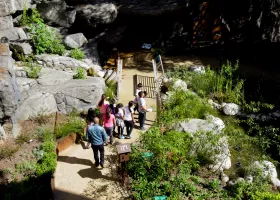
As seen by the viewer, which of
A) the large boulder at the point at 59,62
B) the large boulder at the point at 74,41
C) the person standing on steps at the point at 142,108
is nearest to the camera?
the person standing on steps at the point at 142,108

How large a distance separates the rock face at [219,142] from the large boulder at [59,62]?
16.3 ft

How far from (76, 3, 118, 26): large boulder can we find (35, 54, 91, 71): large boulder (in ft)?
12.7

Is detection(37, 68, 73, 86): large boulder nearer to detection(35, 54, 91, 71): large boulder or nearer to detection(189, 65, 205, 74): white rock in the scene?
detection(35, 54, 91, 71): large boulder

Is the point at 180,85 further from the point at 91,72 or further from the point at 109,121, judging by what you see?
the point at 109,121

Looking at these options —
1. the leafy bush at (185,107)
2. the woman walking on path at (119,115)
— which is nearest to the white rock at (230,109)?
the leafy bush at (185,107)

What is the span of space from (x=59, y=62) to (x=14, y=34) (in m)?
2.11

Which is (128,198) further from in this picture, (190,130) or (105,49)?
(105,49)

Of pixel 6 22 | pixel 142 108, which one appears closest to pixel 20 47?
pixel 6 22

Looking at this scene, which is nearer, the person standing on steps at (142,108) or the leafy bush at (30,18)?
the person standing on steps at (142,108)

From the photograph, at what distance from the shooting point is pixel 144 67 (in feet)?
48.9

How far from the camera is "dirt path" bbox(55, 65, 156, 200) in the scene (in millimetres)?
7285

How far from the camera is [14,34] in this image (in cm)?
1266

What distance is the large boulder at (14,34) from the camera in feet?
41.0

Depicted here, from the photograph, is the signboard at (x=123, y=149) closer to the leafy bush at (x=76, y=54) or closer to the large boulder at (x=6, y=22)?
the leafy bush at (x=76, y=54)
